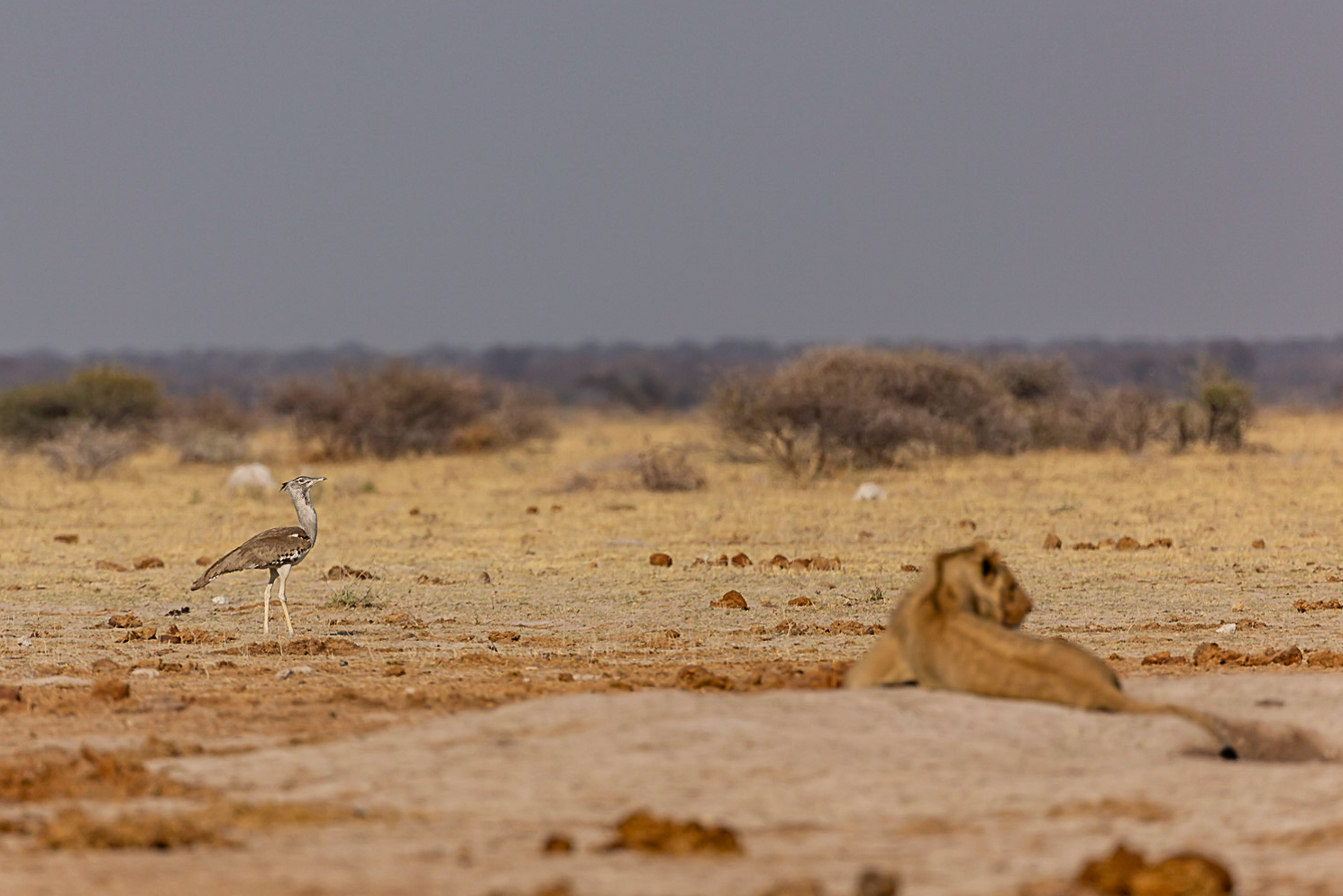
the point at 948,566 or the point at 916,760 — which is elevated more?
the point at 948,566

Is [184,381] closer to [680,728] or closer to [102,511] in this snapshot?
[102,511]

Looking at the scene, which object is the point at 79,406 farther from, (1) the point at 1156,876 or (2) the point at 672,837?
(1) the point at 1156,876

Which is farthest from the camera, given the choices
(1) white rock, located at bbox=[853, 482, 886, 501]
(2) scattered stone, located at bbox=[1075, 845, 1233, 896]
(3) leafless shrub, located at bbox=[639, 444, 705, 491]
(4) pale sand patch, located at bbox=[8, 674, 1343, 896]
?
(3) leafless shrub, located at bbox=[639, 444, 705, 491]

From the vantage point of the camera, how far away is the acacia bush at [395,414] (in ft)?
128

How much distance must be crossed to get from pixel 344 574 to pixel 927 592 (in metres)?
10.1

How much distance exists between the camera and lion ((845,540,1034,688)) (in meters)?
8.05

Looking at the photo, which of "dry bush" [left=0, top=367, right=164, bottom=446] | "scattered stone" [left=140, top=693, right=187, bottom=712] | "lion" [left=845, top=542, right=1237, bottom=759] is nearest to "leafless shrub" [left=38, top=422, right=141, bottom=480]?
"dry bush" [left=0, top=367, right=164, bottom=446]

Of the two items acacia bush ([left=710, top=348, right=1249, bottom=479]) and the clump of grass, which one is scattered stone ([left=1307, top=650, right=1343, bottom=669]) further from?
acacia bush ([left=710, top=348, right=1249, bottom=479])

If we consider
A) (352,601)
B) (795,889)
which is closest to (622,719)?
(795,889)

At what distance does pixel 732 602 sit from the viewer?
14141 millimetres

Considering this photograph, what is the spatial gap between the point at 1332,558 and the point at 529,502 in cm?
1288

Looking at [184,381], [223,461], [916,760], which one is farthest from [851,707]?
[184,381]

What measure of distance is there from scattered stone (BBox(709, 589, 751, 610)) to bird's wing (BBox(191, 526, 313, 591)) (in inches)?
141

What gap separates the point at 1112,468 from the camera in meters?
Result: 30.7
